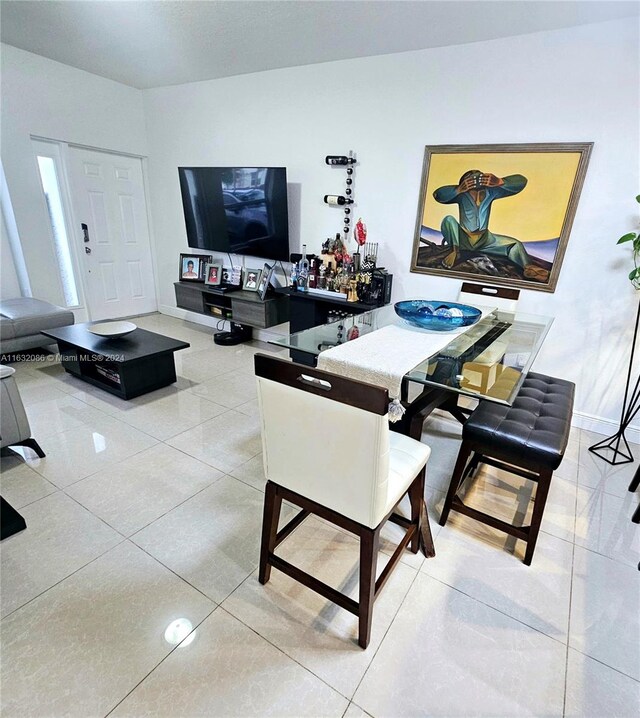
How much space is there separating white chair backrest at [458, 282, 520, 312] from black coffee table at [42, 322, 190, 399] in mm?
2266

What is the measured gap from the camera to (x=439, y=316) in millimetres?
1990

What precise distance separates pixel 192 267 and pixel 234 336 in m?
1.07

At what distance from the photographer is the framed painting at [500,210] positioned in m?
2.55

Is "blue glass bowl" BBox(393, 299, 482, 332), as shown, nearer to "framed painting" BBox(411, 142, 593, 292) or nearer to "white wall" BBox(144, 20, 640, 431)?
"framed painting" BBox(411, 142, 593, 292)

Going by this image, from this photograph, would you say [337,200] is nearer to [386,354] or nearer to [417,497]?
[386,354]

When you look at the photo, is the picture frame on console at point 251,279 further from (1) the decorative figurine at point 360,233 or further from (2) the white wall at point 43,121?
(2) the white wall at point 43,121

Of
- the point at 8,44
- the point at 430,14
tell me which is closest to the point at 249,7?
the point at 430,14

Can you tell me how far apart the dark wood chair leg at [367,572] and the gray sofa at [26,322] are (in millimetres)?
3656

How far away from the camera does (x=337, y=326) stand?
2.26 m

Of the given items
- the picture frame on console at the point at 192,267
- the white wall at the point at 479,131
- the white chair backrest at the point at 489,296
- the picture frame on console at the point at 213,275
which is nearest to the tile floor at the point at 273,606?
the white wall at the point at 479,131

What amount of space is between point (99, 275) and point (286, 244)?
2592mm

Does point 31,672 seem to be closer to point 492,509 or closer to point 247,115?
point 492,509

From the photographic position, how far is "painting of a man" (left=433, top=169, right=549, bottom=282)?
2736 mm

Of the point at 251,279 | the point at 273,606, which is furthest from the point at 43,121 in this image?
the point at 273,606
